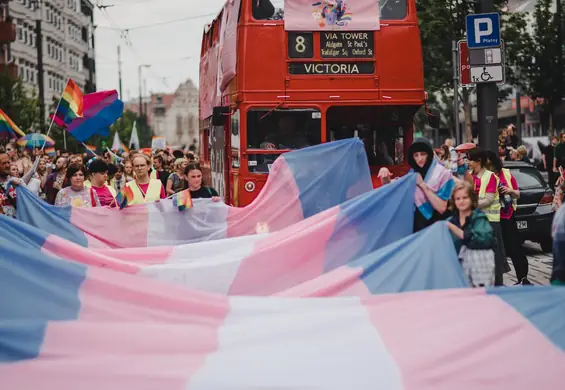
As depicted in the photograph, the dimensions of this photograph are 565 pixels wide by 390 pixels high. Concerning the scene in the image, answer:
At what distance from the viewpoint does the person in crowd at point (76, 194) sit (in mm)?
12672

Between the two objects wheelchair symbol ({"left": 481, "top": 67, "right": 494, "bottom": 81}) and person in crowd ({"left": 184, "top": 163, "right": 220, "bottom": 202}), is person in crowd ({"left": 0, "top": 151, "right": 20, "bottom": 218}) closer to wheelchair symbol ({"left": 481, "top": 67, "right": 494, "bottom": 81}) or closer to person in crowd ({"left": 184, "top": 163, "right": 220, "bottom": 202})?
person in crowd ({"left": 184, "top": 163, "right": 220, "bottom": 202})

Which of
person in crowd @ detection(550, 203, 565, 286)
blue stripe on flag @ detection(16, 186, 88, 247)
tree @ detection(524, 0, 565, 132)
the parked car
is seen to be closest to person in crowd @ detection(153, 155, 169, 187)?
the parked car

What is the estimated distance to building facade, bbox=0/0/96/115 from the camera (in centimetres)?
7675

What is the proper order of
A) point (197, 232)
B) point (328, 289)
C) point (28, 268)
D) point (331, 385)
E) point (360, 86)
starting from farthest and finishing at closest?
1. point (360, 86)
2. point (197, 232)
3. point (328, 289)
4. point (28, 268)
5. point (331, 385)

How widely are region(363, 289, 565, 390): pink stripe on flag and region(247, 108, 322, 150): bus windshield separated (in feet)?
30.8

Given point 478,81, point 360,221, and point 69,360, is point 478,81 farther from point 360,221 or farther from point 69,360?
point 69,360

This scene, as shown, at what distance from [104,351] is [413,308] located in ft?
5.24

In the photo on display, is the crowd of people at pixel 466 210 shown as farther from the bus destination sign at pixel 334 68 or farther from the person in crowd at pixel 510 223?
the bus destination sign at pixel 334 68

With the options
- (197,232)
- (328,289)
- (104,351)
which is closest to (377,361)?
(104,351)

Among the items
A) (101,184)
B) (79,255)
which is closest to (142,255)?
(79,255)

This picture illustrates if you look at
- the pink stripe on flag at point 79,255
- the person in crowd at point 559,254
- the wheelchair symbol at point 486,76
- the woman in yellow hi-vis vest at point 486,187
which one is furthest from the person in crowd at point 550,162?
the person in crowd at point 559,254

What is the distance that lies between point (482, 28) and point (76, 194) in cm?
617

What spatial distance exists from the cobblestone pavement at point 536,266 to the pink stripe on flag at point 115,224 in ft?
14.5

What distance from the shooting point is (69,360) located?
17.7 feet
